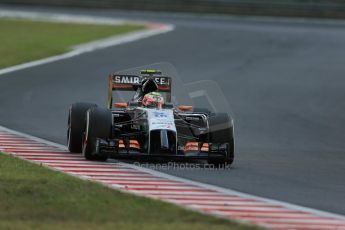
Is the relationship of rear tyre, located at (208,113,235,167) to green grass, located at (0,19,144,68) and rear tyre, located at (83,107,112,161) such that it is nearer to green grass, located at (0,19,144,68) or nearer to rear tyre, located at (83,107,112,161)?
rear tyre, located at (83,107,112,161)

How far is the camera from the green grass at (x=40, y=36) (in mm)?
29905

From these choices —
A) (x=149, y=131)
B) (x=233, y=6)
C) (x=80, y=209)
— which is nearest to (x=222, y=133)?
(x=149, y=131)

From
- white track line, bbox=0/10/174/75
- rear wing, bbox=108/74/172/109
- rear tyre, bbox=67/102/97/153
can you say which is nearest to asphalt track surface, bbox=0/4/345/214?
white track line, bbox=0/10/174/75

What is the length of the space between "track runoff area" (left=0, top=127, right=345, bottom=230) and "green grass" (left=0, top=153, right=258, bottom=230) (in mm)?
336

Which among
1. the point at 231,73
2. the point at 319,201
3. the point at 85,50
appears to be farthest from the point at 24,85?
the point at 319,201

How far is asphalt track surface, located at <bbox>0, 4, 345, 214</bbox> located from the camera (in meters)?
13.3

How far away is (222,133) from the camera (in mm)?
14336

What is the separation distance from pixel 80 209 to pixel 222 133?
4.56 m

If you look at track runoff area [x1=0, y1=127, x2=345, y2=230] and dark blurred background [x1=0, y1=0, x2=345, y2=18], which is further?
dark blurred background [x1=0, y1=0, x2=345, y2=18]

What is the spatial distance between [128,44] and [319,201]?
23733 millimetres

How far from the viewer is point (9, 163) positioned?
1305 centimetres

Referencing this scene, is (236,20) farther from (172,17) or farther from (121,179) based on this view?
(121,179)

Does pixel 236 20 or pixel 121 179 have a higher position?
pixel 236 20

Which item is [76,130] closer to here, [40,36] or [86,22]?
[40,36]
